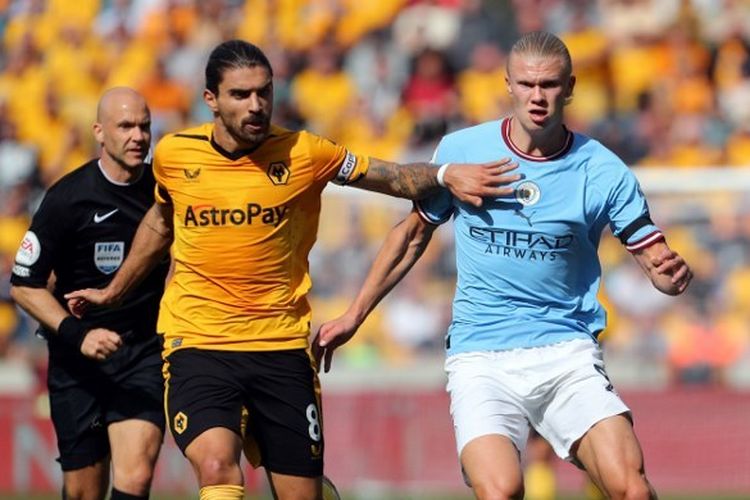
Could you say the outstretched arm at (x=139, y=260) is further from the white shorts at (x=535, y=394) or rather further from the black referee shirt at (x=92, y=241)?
the white shorts at (x=535, y=394)

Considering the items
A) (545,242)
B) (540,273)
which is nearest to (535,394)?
(540,273)

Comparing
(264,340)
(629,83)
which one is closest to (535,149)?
(264,340)

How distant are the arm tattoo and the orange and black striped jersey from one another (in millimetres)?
217

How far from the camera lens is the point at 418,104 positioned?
19422 mm

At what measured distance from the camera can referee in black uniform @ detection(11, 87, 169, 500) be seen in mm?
9305

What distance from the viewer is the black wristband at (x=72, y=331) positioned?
9.01 meters

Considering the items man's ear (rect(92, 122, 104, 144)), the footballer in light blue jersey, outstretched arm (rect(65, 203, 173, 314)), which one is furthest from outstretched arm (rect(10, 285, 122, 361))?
the footballer in light blue jersey

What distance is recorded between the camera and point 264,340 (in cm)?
845

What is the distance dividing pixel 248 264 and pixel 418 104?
36.7 ft

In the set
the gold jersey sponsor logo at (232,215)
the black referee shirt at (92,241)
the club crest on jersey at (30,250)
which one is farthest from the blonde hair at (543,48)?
the club crest on jersey at (30,250)

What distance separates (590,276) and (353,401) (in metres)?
8.95

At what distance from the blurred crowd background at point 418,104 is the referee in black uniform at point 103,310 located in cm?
705

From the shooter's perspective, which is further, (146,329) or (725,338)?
(725,338)

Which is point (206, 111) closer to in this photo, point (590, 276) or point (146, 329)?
point (146, 329)
